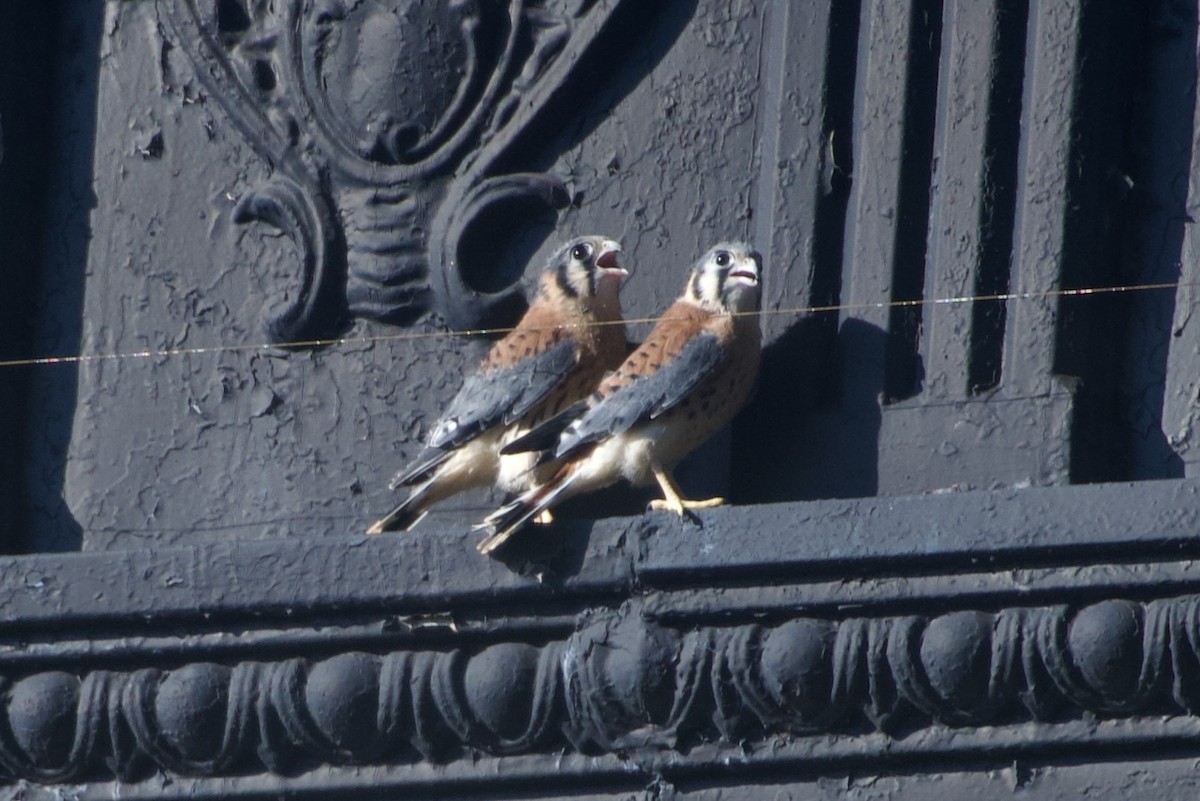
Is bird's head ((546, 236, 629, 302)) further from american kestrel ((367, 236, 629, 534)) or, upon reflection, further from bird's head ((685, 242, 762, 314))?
bird's head ((685, 242, 762, 314))

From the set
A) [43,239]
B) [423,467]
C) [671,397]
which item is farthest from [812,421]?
[43,239]

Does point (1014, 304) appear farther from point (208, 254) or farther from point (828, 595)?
point (208, 254)

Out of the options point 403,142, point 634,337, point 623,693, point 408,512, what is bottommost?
point 623,693

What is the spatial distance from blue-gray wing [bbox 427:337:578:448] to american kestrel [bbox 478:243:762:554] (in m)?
0.15

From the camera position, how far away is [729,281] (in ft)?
17.5

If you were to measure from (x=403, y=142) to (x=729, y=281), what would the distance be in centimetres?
71

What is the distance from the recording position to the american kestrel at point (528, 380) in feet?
17.7

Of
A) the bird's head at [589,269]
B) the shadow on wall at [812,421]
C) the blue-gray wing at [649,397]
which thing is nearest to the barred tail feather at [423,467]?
the blue-gray wing at [649,397]

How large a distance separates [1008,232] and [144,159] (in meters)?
1.64

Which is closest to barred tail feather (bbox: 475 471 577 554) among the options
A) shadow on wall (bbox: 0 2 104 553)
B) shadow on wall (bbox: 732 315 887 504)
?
shadow on wall (bbox: 732 315 887 504)

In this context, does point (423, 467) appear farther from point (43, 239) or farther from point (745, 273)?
point (43, 239)

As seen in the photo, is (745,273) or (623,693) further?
(745,273)

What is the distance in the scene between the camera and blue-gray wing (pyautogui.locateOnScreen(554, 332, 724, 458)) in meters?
5.28

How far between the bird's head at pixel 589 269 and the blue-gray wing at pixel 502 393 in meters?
0.11
